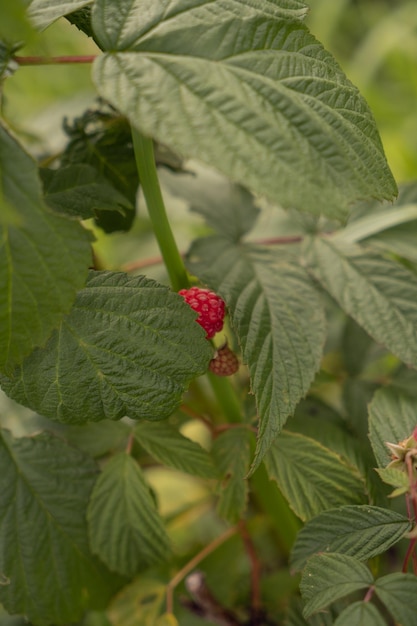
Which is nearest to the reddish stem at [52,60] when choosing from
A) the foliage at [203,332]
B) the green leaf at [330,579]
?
the foliage at [203,332]

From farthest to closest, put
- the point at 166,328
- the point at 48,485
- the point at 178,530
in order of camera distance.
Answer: the point at 178,530
the point at 48,485
the point at 166,328

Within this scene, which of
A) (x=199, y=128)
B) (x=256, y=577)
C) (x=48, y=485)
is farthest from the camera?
(x=256, y=577)

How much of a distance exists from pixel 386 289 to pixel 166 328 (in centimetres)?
29

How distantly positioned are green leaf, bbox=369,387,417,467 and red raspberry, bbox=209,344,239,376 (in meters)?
0.15

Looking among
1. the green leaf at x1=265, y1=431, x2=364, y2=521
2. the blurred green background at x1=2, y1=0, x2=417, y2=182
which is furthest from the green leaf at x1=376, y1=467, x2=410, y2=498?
the blurred green background at x1=2, y1=0, x2=417, y2=182

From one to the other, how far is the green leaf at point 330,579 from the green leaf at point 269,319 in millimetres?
99

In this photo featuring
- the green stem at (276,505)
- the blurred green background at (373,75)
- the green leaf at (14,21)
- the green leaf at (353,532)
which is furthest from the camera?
the blurred green background at (373,75)

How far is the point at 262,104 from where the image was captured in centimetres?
51

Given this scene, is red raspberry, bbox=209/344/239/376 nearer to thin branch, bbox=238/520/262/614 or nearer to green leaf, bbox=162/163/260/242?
green leaf, bbox=162/163/260/242

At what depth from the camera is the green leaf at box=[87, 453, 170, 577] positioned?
714mm

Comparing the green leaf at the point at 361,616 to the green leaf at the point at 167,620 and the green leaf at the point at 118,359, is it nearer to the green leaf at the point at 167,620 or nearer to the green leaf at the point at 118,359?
the green leaf at the point at 118,359

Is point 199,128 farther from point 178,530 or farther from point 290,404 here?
point 178,530

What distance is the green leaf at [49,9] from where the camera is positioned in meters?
0.54

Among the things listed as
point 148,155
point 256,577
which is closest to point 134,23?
point 148,155
